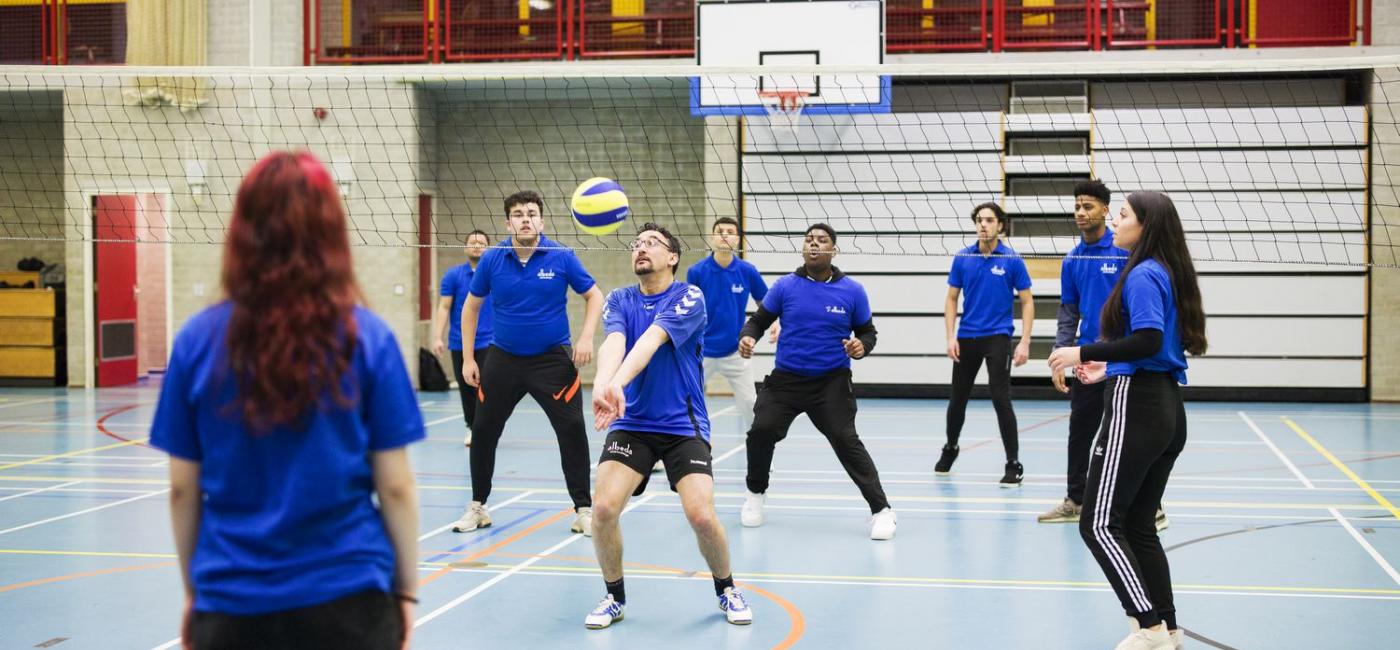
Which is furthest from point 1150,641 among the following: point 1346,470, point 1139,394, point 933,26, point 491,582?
point 933,26

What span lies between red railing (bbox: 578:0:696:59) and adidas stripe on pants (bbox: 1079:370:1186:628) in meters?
11.8

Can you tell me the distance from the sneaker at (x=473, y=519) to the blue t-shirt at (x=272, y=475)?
188 inches

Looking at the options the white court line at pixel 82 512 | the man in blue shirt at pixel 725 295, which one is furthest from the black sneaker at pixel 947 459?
the white court line at pixel 82 512

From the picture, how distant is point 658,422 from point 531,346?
6.50 feet

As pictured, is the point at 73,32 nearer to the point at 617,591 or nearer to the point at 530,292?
the point at 530,292

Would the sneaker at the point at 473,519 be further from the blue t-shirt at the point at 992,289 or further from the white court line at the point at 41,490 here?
the blue t-shirt at the point at 992,289

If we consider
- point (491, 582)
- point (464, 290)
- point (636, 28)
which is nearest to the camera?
point (491, 582)

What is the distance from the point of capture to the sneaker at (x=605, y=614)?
4.93m

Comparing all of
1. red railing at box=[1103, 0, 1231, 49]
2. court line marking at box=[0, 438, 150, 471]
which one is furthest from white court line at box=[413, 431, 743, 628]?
red railing at box=[1103, 0, 1231, 49]

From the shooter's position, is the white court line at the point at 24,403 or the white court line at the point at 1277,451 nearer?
the white court line at the point at 1277,451

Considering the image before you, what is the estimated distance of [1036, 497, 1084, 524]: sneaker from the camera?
284 inches

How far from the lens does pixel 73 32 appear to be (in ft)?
56.8

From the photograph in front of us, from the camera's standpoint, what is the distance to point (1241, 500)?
7910 mm

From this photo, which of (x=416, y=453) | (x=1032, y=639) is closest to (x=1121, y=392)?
(x=1032, y=639)
